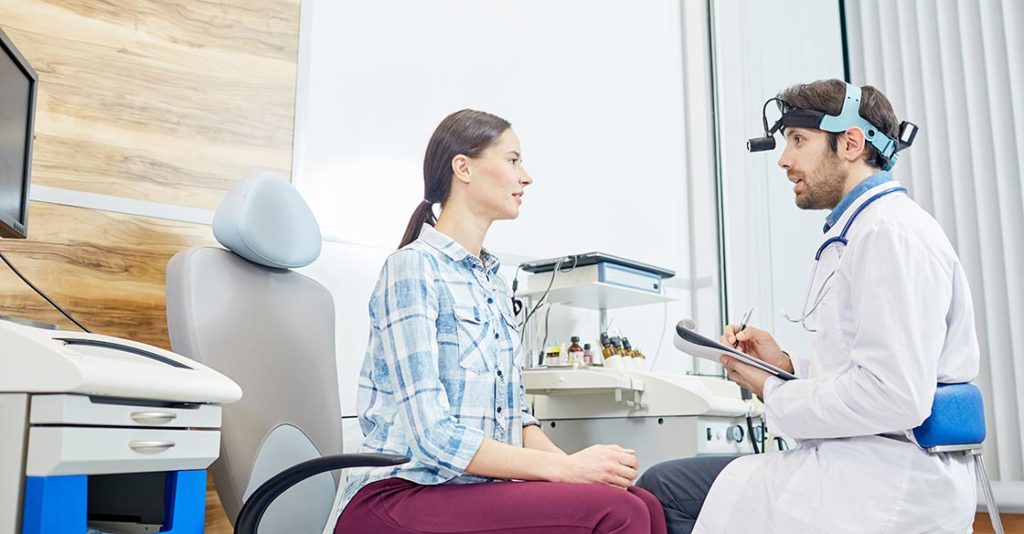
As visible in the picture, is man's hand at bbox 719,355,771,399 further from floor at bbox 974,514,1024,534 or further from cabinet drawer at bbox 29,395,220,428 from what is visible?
floor at bbox 974,514,1024,534

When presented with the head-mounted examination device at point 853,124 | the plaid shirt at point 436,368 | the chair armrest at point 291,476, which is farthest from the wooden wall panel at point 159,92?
the head-mounted examination device at point 853,124

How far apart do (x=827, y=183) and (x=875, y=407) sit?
0.59 metres

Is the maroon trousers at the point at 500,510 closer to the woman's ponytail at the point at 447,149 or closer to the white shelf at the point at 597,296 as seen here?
the woman's ponytail at the point at 447,149

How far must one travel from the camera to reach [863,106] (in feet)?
5.91

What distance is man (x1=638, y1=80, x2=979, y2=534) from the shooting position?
4.60 feet

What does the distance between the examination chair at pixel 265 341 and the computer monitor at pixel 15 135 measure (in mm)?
291

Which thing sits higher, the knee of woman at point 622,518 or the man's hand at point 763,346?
the man's hand at point 763,346

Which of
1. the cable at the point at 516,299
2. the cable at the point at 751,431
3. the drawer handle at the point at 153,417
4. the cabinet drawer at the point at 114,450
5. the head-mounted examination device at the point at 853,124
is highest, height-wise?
the head-mounted examination device at the point at 853,124

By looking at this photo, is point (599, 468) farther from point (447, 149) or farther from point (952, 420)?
point (447, 149)

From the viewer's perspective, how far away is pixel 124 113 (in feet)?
6.72

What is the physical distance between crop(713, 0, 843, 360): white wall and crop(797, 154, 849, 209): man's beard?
149cm

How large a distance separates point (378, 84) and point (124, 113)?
0.74m

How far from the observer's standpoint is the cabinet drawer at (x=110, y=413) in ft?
3.68

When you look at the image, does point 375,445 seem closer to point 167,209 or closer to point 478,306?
point 478,306
